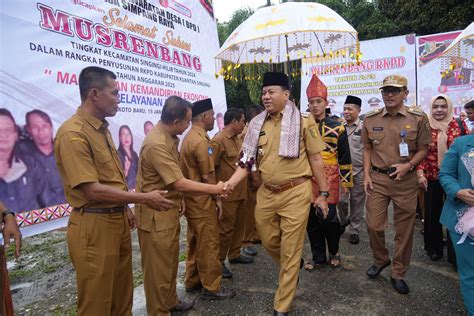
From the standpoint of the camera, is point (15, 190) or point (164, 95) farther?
point (164, 95)

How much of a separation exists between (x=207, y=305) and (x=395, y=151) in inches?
96.5

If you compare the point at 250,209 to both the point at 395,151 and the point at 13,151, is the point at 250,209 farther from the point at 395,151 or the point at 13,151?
the point at 13,151

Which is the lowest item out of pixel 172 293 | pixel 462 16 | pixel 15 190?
pixel 172 293

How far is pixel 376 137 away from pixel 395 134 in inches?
7.4

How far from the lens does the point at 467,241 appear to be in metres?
2.46

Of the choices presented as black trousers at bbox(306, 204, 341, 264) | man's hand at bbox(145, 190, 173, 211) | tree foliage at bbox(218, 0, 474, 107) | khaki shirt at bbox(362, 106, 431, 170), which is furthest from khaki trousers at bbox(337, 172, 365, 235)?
tree foliage at bbox(218, 0, 474, 107)

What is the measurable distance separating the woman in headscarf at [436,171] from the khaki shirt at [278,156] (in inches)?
69.5

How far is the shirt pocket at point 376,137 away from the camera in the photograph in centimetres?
352

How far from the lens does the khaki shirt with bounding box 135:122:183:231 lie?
2682 mm

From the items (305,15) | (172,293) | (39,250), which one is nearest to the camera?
(172,293)

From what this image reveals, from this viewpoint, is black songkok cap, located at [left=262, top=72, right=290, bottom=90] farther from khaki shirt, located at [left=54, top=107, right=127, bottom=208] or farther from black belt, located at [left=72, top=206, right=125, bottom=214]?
black belt, located at [left=72, top=206, right=125, bottom=214]

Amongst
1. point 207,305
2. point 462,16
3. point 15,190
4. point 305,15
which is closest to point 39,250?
point 15,190

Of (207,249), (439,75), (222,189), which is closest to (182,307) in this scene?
(207,249)

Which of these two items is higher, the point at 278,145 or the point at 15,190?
the point at 278,145
